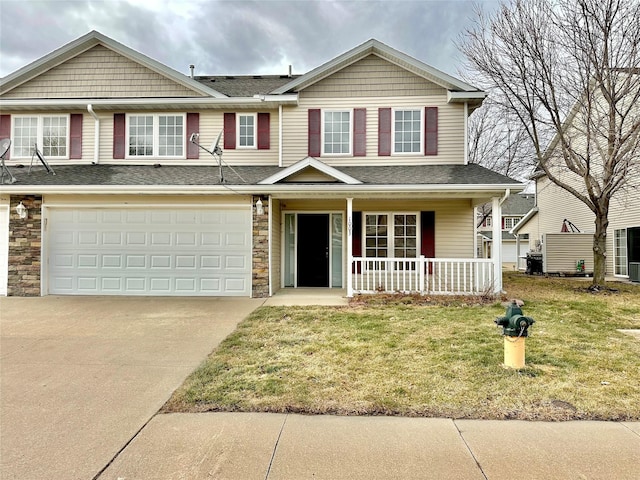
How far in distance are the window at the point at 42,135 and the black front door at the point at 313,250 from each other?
772cm

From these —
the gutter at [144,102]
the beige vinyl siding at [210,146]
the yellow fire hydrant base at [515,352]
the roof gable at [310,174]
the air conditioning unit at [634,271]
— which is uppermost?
the gutter at [144,102]

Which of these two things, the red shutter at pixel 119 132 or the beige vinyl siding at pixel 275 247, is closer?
the beige vinyl siding at pixel 275 247

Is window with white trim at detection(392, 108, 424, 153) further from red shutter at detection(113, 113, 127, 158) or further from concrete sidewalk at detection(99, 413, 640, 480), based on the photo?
concrete sidewalk at detection(99, 413, 640, 480)

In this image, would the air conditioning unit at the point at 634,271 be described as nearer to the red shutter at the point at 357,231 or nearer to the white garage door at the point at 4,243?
the red shutter at the point at 357,231

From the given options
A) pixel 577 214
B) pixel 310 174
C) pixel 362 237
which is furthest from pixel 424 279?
pixel 577 214

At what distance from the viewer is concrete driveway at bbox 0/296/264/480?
9.62 feet

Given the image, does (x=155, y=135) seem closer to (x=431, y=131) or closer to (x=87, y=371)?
(x=431, y=131)

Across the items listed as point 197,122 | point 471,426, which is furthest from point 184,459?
point 197,122

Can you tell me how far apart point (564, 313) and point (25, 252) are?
12.9 metres

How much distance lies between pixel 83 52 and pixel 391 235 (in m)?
11.2

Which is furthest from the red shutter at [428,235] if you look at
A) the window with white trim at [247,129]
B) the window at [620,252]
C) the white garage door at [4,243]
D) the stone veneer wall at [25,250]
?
the white garage door at [4,243]

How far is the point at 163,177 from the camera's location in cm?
1023

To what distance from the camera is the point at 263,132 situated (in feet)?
38.2

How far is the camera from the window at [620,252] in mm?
14836
